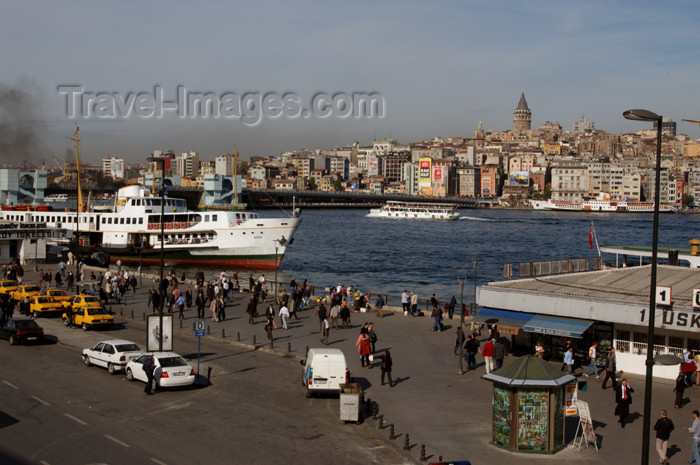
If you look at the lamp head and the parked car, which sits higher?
the lamp head

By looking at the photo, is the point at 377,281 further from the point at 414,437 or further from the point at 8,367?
the point at 414,437

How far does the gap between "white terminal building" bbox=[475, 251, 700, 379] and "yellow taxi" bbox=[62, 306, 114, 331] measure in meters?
12.9

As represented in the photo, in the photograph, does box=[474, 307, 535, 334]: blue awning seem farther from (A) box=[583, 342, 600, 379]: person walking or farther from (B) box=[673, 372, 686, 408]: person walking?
(B) box=[673, 372, 686, 408]: person walking

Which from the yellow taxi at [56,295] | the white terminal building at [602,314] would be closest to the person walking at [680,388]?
the white terminal building at [602,314]

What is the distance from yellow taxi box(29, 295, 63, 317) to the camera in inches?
1104

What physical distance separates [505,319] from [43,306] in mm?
17657

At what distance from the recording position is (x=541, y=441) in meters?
13.3

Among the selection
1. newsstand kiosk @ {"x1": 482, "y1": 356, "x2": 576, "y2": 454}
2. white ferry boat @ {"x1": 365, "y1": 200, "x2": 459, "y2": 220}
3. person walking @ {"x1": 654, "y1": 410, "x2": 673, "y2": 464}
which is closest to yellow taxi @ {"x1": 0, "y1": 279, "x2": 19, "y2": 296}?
newsstand kiosk @ {"x1": 482, "y1": 356, "x2": 576, "y2": 454}

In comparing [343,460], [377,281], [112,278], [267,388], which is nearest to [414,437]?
[343,460]

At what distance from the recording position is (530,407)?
1332 centimetres

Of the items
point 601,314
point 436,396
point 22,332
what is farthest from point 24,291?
point 601,314

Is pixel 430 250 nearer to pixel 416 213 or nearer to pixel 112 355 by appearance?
pixel 112 355

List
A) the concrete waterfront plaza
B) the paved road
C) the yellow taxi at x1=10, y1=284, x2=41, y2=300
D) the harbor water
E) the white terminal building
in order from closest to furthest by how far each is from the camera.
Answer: the paved road < the concrete waterfront plaza < the white terminal building < the yellow taxi at x1=10, y1=284, x2=41, y2=300 < the harbor water

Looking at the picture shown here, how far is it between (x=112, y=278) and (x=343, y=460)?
23410mm
